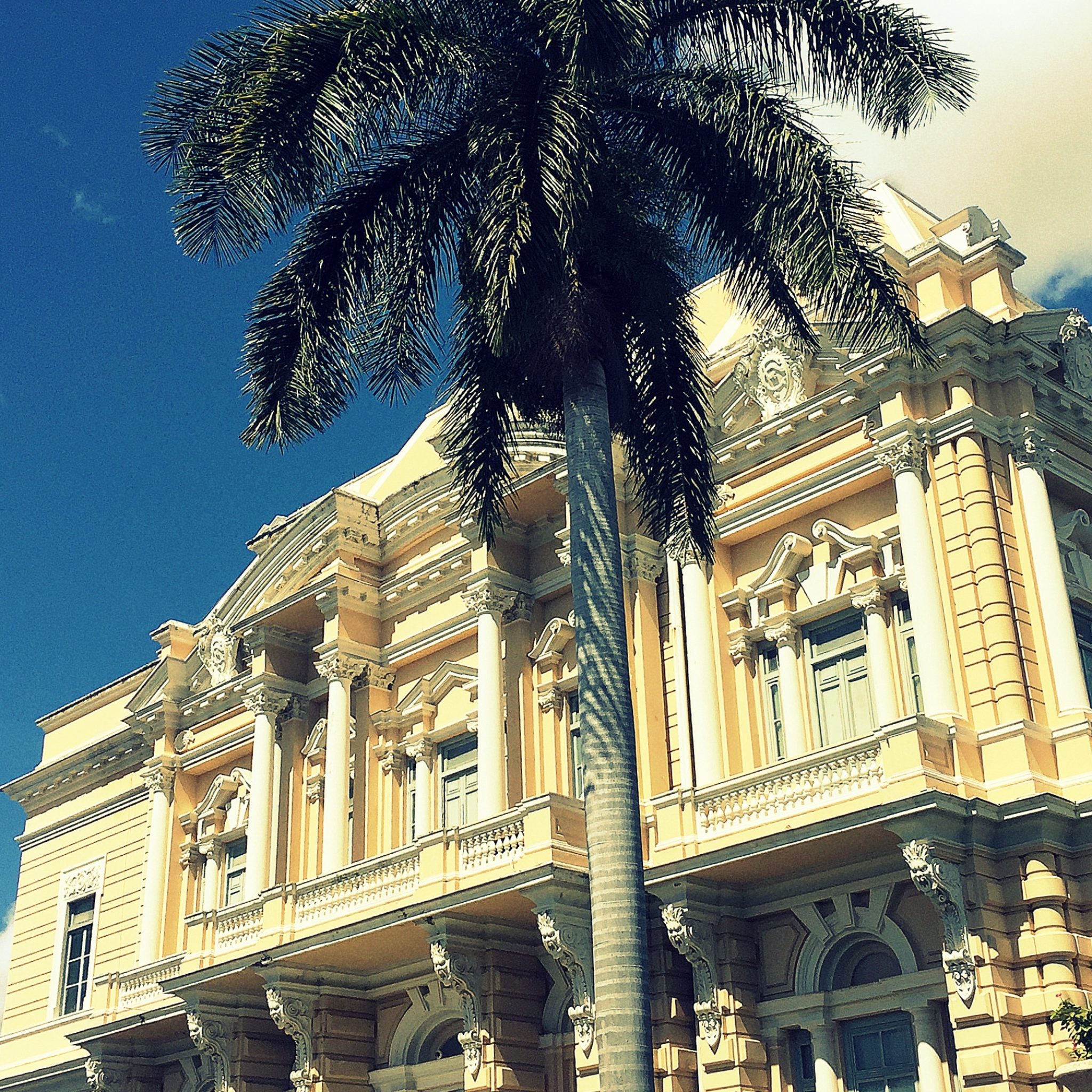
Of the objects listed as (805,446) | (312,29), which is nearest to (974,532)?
(805,446)

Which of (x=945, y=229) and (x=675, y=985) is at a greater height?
(x=945, y=229)

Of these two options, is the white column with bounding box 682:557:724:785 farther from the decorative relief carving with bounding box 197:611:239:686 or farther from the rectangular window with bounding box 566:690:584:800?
the decorative relief carving with bounding box 197:611:239:686

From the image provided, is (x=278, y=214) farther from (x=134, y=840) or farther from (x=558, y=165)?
(x=134, y=840)

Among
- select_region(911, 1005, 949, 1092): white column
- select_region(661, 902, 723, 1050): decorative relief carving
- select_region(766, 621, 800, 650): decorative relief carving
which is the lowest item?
select_region(911, 1005, 949, 1092): white column

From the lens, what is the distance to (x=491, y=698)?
22625mm

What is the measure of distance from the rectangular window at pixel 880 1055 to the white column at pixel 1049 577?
161 inches

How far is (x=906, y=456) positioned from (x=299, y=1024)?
39.1ft

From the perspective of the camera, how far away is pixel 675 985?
19141 mm

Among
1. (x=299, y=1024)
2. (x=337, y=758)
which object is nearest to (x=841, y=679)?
(x=337, y=758)

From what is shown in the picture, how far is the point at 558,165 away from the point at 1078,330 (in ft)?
30.7

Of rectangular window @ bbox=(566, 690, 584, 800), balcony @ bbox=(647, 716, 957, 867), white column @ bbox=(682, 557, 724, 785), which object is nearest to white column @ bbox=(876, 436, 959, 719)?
balcony @ bbox=(647, 716, 957, 867)

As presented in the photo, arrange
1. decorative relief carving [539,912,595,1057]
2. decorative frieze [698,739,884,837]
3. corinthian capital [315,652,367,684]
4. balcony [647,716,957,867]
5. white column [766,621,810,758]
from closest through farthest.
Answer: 1. balcony [647,716,957,867]
2. decorative frieze [698,739,884,837]
3. decorative relief carving [539,912,595,1057]
4. white column [766,621,810,758]
5. corinthian capital [315,652,367,684]

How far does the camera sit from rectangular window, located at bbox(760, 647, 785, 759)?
806 inches

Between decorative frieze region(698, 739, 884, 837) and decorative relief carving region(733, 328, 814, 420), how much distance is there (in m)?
5.16
